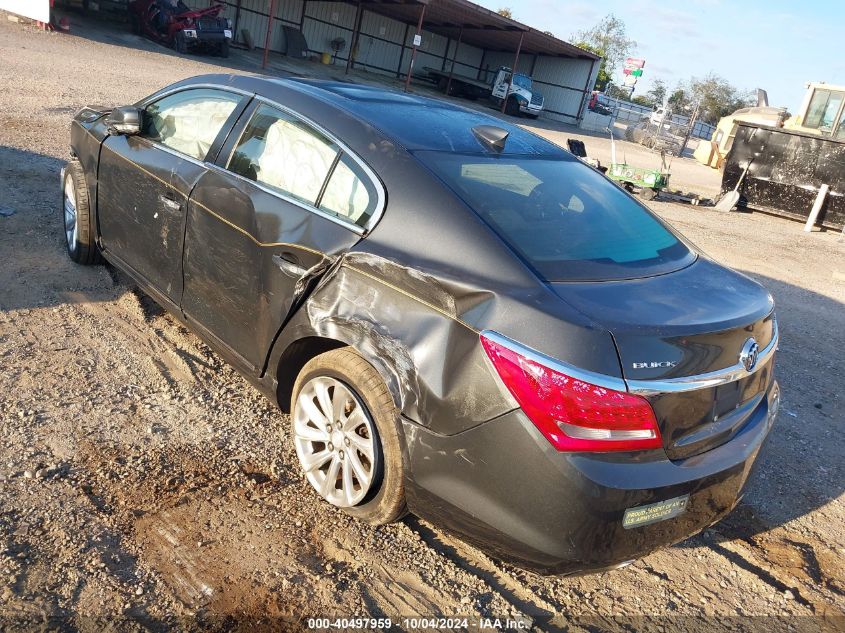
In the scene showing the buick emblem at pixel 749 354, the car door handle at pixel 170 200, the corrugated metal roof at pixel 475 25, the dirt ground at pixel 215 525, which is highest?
the corrugated metal roof at pixel 475 25

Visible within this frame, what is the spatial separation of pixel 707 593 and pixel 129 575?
2302mm

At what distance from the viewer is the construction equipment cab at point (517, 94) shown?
34.1 metres

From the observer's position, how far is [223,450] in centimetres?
331

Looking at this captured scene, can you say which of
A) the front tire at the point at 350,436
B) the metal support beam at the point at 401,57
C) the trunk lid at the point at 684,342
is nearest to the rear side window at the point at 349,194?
the front tire at the point at 350,436

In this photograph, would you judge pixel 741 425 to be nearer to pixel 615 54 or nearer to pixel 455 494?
pixel 455 494

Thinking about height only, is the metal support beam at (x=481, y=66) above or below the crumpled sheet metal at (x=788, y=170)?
above

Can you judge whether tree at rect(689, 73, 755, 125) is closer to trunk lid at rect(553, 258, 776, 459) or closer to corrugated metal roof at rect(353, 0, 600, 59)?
corrugated metal roof at rect(353, 0, 600, 59)

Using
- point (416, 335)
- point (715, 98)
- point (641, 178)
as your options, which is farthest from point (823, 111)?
point (715, 98)

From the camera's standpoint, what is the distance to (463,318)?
2.40 metres

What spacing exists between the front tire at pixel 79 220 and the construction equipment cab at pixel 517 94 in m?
30.7

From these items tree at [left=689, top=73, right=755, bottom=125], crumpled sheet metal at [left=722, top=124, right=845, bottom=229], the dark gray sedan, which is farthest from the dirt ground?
tree at [left=689, top=73, right=755, bottom=125]

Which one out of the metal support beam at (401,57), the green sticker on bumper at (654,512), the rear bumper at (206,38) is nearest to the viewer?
the green sticker on bumper at (654,512)

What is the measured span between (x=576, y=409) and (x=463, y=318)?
49cm

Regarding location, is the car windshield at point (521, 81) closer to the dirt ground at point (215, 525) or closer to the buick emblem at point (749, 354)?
the dirt ground at point (215, 525)
